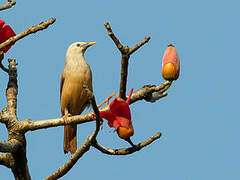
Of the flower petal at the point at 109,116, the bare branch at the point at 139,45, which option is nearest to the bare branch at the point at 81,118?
the flower petal at the point at 109,116

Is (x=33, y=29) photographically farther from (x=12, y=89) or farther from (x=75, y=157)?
(x=12, y=89)

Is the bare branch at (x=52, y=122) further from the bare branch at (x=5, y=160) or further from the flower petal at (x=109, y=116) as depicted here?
the flower petal at (x=109, y=116)

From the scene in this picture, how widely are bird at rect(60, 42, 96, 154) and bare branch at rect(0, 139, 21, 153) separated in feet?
A: 10.6

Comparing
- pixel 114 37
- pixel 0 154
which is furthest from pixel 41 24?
pixel 0 154

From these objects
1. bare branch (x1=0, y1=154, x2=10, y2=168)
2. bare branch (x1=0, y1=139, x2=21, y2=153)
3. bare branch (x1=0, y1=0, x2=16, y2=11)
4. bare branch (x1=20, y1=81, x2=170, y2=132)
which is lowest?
bare branch (x1=0, y1=154, x2=10, y2=168)

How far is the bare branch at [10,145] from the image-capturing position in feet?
14.9

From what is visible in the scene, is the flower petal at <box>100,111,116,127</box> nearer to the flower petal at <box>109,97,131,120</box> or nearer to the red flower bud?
the flower petal at <box>109,97,131,120</box>

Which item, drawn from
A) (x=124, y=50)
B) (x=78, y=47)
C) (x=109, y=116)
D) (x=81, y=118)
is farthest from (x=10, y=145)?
(x=78, y=47)

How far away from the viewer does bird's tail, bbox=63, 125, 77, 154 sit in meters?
8.48

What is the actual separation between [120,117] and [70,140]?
4.75 m

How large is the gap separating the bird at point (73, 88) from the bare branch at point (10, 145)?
3227mm

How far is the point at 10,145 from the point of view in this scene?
15.6ft

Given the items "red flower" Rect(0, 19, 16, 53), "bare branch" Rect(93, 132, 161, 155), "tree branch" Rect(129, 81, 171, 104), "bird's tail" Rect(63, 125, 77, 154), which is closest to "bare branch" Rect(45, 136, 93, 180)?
"bare branch" Rect(93, 132, 161, 155)

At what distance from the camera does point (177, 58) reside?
4.30 meters
